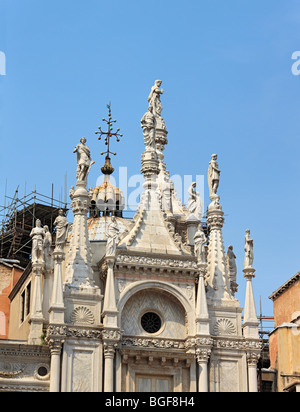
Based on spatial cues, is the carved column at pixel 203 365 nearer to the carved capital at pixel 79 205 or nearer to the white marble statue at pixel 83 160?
the carved capital at pixel 79 205

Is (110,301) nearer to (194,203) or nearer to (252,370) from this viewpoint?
(252,370)

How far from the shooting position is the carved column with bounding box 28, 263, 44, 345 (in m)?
36.0

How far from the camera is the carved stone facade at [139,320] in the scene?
3522cm

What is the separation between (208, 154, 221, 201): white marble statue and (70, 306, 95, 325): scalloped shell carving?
7461 millimetres

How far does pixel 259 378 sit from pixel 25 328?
34.0ft

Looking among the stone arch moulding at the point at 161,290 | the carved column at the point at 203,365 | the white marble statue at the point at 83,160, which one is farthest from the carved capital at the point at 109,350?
the white marble statue at the point at 83,160

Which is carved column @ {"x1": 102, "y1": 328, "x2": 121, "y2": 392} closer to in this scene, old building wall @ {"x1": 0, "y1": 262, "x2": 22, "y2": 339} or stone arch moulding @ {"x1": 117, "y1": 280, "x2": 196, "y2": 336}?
stone arch moulding @ {"x1": 117, "y1": 280, "x2": 196, "y2": 336}

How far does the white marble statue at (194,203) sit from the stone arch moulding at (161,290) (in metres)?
5.21

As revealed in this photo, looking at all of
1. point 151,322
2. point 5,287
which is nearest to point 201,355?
point 151,322

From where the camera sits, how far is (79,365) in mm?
35188

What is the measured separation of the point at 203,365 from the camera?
3628 centimetres

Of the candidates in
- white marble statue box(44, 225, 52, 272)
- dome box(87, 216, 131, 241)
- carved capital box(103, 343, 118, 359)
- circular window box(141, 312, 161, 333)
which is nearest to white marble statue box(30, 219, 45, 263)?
white marble statue box(44, 225, 52, 272)
